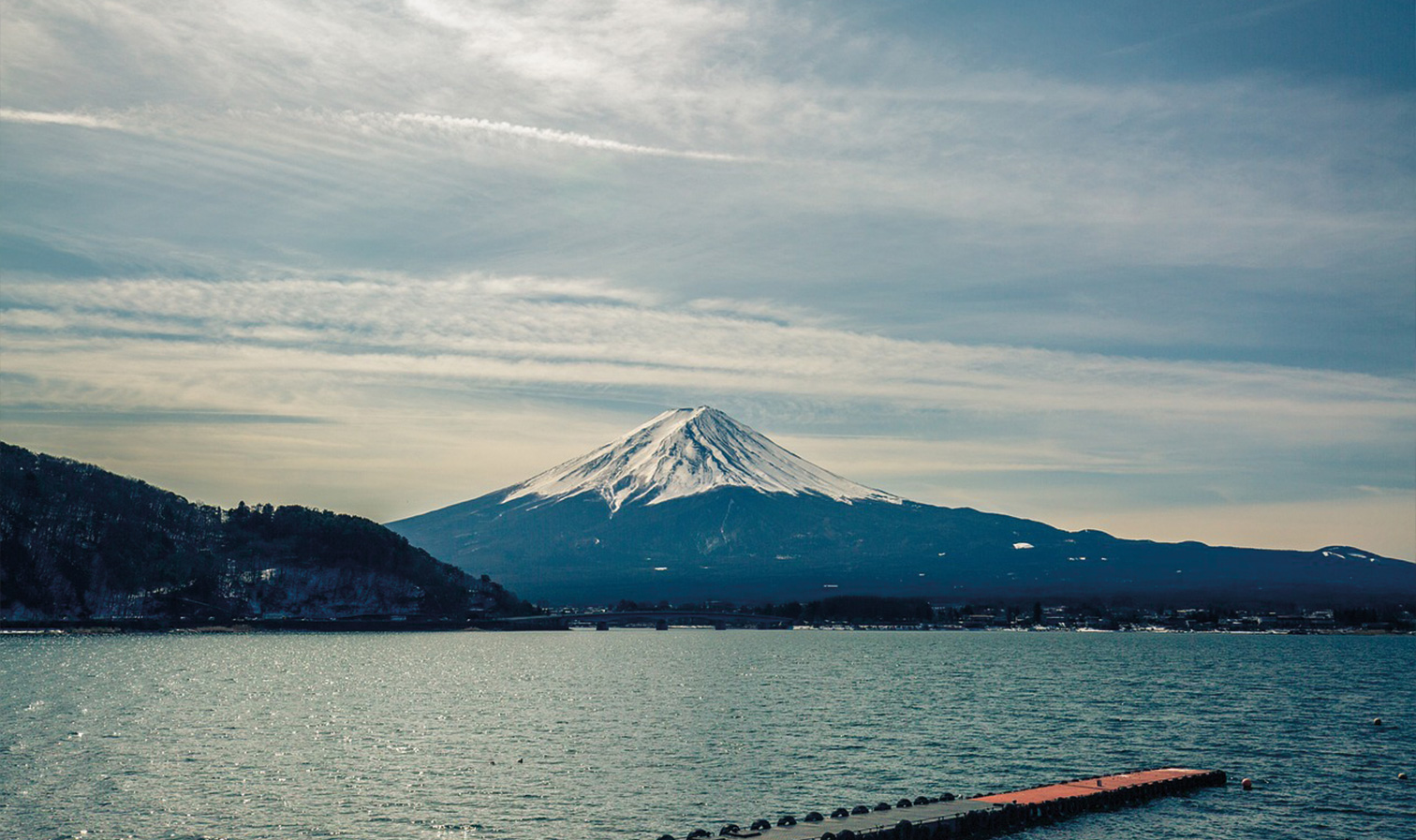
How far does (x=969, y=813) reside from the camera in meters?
54.2

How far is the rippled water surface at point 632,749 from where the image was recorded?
56.2m

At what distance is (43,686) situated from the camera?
11750cm

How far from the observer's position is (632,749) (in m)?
79.6

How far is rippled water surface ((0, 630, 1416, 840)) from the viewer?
56219 millimetres

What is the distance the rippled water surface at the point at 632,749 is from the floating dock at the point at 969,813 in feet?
4.06

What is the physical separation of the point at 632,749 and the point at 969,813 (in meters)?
30.3

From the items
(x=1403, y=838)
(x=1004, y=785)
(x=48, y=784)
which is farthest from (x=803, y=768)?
(x=48, y=784)

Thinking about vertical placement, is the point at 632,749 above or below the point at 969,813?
above

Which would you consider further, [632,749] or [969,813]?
[632,749]

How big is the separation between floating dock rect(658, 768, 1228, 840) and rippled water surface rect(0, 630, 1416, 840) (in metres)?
1.24

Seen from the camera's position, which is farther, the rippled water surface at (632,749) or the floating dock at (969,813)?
the rippled water surface at (632,749)

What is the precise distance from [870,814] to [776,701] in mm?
61282

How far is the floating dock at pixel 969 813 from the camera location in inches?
1957

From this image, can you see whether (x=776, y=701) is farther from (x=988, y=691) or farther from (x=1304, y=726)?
(x=1304, y=726)
